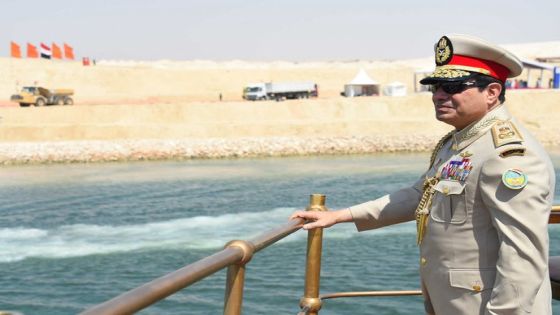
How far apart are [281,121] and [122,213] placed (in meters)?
30.3

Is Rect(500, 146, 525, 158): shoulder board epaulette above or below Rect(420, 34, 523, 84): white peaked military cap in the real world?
below

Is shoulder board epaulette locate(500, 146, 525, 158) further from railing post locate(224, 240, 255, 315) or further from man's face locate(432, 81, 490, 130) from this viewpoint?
railing post locate(224, 240, 255, 315)

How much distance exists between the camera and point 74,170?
41281 millimetres

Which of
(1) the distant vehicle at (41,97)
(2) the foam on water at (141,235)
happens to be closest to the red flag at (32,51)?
(1) the distant vehicle at (41,97)

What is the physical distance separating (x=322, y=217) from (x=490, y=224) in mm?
984

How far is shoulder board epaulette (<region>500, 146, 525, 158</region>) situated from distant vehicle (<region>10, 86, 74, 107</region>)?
5961 cm

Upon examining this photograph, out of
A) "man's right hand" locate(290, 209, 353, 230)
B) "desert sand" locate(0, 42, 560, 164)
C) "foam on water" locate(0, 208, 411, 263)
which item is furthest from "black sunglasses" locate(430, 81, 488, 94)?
"desert sand" locate(0, 42, 560, 164)

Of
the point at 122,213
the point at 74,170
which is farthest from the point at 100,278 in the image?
the point at 74,170

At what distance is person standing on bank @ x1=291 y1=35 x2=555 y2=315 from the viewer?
274 centimetres

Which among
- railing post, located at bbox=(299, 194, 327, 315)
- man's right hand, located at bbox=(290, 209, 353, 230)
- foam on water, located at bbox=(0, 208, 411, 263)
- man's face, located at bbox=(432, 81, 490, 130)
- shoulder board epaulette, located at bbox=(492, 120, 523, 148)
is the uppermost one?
man's face, located at bbox=(432, 81, 490, 130)

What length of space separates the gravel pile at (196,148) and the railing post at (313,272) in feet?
142

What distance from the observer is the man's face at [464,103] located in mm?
3059

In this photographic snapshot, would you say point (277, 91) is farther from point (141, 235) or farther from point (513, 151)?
point (513, 151)

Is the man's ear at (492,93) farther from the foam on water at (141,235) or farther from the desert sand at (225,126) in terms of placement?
the desert sand at (225,126)
